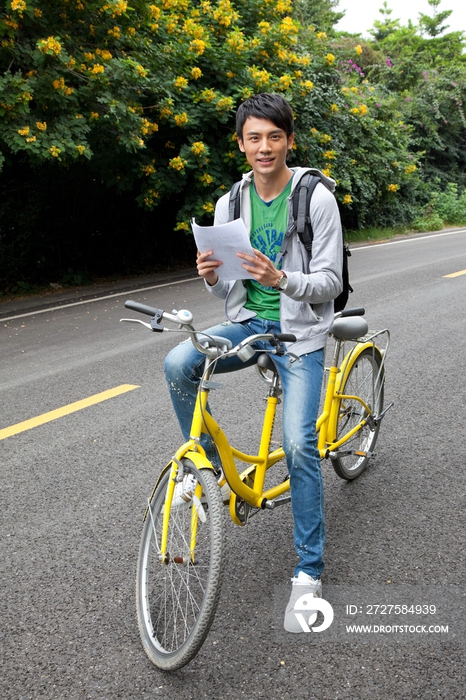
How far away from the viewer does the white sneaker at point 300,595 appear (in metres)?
2.86

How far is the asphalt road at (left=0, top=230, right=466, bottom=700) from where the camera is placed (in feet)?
8.54

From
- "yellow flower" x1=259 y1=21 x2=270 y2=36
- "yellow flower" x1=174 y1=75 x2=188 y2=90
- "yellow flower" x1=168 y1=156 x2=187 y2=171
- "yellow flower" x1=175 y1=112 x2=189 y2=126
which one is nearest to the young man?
"yellow flower" x1=174 y1=75 x2=188 y2=90

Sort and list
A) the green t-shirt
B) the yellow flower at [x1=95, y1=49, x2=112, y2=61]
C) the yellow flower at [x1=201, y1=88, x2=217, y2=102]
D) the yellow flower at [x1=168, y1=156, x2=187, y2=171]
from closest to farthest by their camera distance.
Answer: the green t-shirt < the yellow flower at [x1=95, y1=49, x2=112, y2=61] < the yellow flower at [x1=168, y1=156, x2=187, y2=171] < the yellow flower at [x1=201, y1=88, x2=217, y2=102]

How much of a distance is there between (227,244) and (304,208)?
0.41 meters

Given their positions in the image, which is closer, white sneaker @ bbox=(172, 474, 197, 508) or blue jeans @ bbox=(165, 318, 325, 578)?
white sneaker @ bbox=(172, 474, 197, 508)

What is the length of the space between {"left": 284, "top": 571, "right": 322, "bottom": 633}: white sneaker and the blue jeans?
3cm

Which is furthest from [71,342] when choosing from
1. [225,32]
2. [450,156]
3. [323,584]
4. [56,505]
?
[450,156]

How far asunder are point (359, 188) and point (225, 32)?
21.9ft

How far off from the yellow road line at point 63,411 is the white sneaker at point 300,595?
2.74 m

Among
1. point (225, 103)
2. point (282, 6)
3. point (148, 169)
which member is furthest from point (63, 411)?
point (282, 6)

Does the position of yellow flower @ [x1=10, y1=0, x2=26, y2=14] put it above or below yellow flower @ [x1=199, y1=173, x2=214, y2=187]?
above

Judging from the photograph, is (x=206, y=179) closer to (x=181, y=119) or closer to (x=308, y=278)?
(x=181, y=119)

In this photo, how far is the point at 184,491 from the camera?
2.74 m

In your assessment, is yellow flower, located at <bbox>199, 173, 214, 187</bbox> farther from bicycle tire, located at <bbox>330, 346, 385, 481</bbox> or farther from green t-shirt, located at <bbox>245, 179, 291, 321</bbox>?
green t-shirt, located at <bbox>245, 179, 291, 321</bbox>
